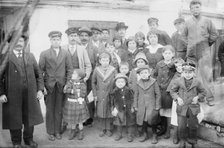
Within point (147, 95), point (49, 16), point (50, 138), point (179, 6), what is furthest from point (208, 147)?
point (49, 16)

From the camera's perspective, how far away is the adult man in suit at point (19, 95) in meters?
3.55

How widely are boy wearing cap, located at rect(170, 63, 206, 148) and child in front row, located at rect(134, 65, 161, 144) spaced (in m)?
0.38

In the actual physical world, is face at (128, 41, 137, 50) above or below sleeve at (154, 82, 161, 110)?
above

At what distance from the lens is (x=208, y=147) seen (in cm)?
390

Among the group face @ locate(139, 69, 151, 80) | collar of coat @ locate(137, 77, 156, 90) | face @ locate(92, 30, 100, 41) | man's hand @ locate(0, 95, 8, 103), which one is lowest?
man's hand @ locate(0, 95, 8, 103)

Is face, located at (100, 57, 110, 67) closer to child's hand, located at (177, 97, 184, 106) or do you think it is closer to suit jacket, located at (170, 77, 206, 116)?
suit jacket, located at (170, 77, 206, 116)

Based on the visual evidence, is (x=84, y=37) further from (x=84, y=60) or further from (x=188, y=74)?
(x=188, y=74)

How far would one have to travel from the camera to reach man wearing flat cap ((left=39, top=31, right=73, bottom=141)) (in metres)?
4.15

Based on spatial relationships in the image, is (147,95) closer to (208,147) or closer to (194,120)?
(194,120)

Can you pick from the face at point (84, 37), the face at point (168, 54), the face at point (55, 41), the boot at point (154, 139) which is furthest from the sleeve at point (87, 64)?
the boot at point (154, 139)

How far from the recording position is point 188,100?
3.69m

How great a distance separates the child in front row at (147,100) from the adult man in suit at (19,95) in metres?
1.44

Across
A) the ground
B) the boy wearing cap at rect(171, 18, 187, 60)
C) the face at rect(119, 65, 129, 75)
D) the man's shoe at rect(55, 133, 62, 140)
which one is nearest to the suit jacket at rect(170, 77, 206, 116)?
the ground

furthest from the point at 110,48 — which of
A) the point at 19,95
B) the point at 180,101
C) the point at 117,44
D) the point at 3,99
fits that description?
the point at 3,99
